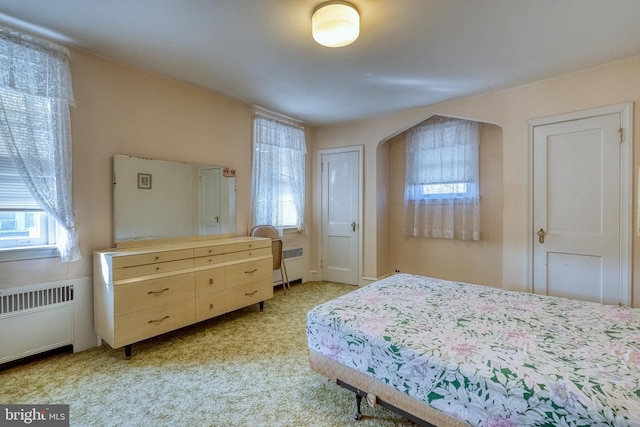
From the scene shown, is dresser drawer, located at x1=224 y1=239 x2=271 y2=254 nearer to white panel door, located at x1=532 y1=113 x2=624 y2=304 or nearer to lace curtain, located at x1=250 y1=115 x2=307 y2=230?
lace curtain, located at x1=250 y1=115 x2=307 y2=230

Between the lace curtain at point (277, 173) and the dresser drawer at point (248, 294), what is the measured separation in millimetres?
902

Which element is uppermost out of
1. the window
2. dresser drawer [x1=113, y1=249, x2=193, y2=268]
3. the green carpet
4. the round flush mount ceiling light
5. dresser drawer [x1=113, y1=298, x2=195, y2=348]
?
the round flush mount ceiling light

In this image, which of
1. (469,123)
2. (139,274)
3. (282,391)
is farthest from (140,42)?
(469,123)

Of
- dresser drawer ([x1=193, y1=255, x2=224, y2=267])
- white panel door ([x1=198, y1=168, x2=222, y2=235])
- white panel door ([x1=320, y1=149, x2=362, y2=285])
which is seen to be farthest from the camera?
white panel door ([x1=320, y1=149, x2=362, y2=285])

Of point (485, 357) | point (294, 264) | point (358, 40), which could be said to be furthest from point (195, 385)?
point (358, 40)

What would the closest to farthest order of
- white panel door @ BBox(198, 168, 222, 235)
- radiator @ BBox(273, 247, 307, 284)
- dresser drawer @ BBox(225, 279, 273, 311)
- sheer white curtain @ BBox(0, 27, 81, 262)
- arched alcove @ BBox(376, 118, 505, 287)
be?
sheer white curtain @ BBox(0, 27, 81, 262), dresser drawer @ BBox(225, 279, 273, 311), white panel door @ BBox(198, 168, 222, 235), arched alcove @ BBox(376, 118, 505, 287), radiator @ BBox(273, 247, 307, 284)

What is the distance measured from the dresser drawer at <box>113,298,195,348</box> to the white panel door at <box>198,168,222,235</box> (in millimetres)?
944

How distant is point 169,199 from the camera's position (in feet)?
9.79

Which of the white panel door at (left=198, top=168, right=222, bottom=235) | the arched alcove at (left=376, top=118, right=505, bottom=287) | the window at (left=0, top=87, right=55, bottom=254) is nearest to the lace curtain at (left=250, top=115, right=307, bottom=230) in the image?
the white panel door at (left=198, top=168, right=222, bottom=235)

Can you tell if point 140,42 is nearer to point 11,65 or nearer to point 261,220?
point 11,65

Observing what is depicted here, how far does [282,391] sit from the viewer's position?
74.3 inches

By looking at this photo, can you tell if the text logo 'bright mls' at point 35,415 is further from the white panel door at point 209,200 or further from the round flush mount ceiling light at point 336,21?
the round flush mount ceiling light at point 336,21

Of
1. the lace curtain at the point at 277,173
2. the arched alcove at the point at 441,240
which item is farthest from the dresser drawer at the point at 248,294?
the arched alcove at the point at 441,240

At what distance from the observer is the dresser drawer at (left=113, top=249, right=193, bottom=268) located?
2217mm
